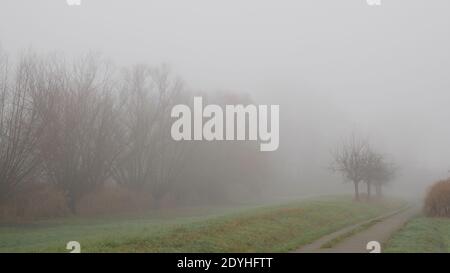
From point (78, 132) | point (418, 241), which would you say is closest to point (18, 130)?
point (78, 132)

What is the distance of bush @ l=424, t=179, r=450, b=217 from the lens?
36125 mm

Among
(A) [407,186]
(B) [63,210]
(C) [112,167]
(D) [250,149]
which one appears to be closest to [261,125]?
(D) [250,149]

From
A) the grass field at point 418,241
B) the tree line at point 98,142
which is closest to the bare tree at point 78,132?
the tree line at point 98,142

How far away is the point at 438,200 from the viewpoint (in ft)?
120

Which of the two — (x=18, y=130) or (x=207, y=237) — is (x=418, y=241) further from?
(x=18, y=130)

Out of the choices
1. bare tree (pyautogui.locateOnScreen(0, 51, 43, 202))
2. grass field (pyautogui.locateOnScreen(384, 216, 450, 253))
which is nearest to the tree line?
bare tree (pyautogui.locateOnScreen(0, 51, 43, 202))

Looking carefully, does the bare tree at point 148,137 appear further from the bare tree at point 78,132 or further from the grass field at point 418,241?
the grass field at point 418,241

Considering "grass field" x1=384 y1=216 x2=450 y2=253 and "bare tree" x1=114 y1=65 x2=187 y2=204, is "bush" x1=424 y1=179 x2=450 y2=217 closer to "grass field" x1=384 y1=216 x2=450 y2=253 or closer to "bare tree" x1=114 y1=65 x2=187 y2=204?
"grass field" x1=384 y1=216 x2=450 y2=253

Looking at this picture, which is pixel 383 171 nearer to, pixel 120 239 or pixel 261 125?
pixel 261 125

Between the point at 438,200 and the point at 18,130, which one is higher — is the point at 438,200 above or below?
below

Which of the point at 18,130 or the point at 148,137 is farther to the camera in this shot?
the point at 148,137

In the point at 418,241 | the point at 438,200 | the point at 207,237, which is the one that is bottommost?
the point at 438,200

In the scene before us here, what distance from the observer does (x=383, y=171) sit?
59.1 metres

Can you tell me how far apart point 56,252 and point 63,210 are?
25.8 meters
